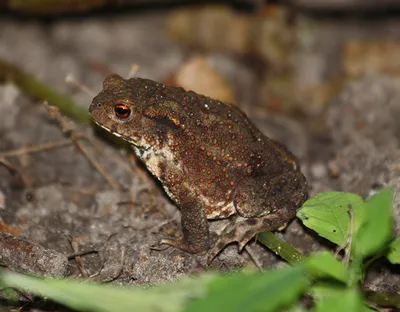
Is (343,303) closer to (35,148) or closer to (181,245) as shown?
(181,245)

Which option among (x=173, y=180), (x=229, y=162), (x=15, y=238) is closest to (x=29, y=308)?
(x=15, y=238)

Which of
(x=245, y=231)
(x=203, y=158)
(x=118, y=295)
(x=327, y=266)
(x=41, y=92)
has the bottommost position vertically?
(x=118, y=295)

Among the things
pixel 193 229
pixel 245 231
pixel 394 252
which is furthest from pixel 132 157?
pixel 394 252

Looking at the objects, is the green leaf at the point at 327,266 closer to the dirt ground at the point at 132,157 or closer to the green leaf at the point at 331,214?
the green leaf at the point at 331,214

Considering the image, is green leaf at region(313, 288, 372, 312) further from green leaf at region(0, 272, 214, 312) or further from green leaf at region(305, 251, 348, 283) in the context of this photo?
green leaf at region(0, 272, 214, 312)

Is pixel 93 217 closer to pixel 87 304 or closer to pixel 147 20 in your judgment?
pixel 87 304
